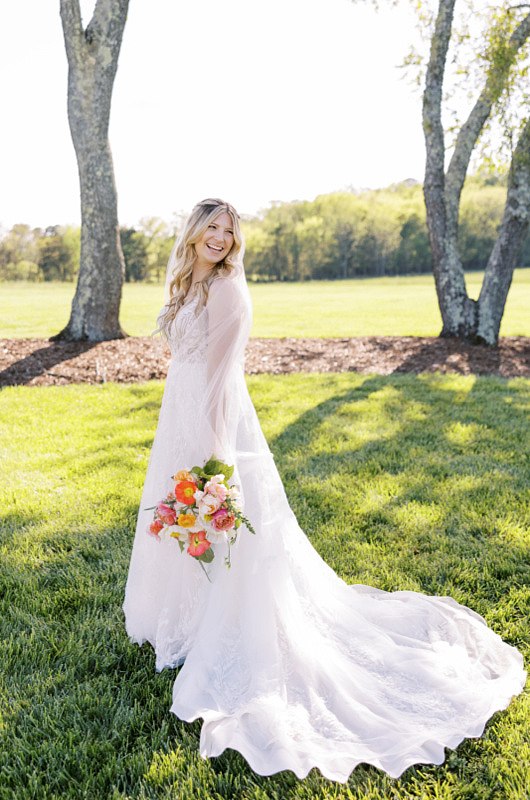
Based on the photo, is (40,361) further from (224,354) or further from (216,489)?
(216,489)

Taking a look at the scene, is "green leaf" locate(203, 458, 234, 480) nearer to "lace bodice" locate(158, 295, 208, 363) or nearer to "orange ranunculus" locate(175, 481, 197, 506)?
"orange ranunculus" locate(175, 481, 197, 506)

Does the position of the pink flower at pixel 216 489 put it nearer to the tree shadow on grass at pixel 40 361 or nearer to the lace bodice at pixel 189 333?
the lace bodice at pixel 189 333

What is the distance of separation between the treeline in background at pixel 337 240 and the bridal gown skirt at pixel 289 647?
59391 millimetres

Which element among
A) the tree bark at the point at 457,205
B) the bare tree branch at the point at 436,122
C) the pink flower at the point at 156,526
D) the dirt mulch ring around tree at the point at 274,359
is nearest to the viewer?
the pink flower at the point at 156,526

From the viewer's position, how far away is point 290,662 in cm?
307

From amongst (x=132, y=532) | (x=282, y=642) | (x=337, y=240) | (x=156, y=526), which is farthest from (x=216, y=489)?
(x=337, y=240)

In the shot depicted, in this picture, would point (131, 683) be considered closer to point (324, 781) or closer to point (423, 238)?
point (324, 781)

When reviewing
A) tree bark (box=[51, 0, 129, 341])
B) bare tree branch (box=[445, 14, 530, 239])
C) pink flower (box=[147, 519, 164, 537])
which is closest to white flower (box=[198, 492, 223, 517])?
pink flower (box=[147, 519, 164, 537])

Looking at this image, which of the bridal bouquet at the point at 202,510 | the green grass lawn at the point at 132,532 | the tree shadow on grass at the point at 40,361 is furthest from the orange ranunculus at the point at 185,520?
the tree shadow on grass at the point at 40,361

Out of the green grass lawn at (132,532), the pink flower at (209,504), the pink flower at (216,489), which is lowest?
the green grass lawn at (132,532)

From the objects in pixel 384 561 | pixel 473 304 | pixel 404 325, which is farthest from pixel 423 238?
pixel 384 561

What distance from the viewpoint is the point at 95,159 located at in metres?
11.1

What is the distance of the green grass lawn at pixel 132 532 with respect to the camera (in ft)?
8.56

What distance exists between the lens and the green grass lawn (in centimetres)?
261
